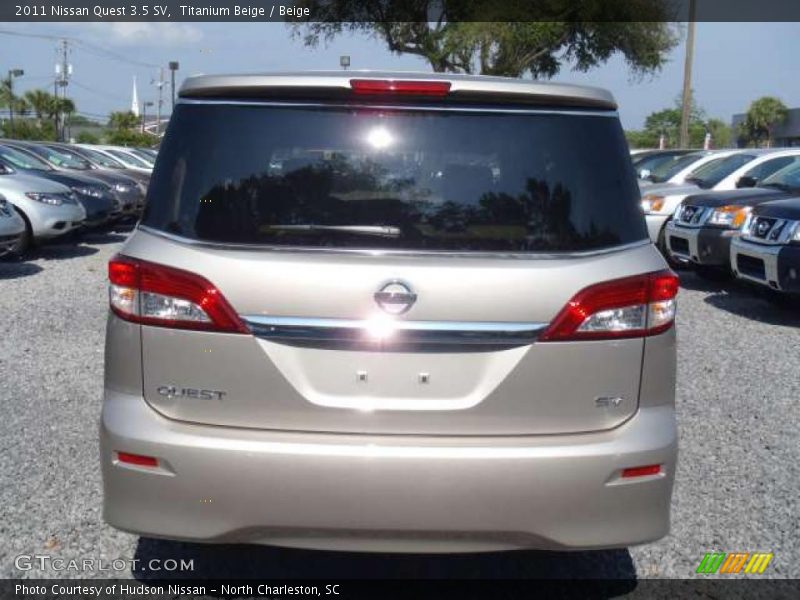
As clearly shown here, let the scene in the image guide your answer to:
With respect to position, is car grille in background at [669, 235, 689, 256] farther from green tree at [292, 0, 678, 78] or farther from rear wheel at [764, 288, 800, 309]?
green tree at [292, 0, 678, 78]

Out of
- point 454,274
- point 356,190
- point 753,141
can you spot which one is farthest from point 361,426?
point 753,141

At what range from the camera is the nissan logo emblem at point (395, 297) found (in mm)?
2619

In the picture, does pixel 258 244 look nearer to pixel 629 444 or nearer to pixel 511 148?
pixel 511 148

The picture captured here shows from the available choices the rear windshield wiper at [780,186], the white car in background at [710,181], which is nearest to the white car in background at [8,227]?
the white car in background at [710,181]

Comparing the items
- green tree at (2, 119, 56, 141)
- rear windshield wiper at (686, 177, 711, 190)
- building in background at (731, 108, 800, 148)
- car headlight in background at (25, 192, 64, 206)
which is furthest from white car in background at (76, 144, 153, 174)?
building in background at (731, 108, 800, 148)

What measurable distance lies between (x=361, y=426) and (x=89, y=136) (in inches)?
2891

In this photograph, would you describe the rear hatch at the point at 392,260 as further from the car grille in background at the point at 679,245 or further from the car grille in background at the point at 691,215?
the car grille in background at the point at 679,245

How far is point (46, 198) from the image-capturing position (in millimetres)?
12367

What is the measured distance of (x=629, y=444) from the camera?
2748 mm

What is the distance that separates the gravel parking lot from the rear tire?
238cm

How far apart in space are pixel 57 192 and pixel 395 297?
36.7ft

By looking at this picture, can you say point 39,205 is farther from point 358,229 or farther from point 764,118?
point 764,118

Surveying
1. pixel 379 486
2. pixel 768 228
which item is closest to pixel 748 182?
pixel 768 228

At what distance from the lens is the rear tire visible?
10.8 meters
